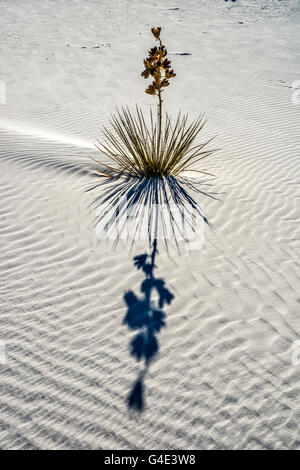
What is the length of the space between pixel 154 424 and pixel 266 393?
30.7 inches

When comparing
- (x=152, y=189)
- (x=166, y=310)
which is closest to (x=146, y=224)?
(x=152, y=189)

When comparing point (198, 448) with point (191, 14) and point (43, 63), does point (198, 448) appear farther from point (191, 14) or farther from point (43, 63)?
point (191, 14)

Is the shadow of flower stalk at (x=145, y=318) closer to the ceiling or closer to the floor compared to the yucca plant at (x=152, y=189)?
closer to the floor

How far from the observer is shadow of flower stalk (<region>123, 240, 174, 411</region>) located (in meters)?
2.58

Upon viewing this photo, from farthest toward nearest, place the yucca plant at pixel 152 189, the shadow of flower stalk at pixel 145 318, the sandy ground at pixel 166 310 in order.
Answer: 1. the yucca plant at pixel 152 189
2. the shadow of flower stalk at pixel 145 318
3. the sandy ground at pixel 166 310

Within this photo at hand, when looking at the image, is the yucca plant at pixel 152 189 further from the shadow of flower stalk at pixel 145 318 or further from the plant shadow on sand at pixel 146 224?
the shadow of flower stalk at pixel 145 318

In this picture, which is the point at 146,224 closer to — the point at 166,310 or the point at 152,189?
the point at 152,189

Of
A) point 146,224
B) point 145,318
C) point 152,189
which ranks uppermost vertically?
point 152,189

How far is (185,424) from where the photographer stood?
2371mm

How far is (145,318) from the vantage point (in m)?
3.02

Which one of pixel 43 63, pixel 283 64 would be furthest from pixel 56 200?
pixel 283 64

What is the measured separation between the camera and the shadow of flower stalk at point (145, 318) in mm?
2579

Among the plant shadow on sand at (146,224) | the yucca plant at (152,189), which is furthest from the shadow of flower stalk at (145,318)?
the yucca plant at (152,189)

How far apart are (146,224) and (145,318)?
1.35m
